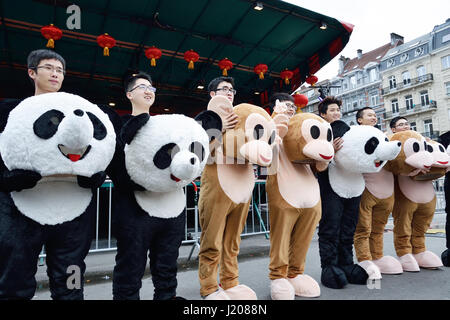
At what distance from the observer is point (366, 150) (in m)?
2.53

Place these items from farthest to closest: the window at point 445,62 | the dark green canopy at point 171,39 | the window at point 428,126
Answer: the window at point 428,126, the window at point 445,62, the dark green canopy at point 171,39

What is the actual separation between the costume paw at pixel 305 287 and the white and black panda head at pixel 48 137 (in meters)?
1.86

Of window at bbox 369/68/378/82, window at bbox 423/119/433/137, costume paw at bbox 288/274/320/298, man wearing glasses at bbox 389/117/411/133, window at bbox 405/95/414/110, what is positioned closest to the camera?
costume paw at bbox 288/274/320/298

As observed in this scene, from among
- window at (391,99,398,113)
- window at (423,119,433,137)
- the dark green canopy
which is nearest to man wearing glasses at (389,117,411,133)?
the dark green canopy

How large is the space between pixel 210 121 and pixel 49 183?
3.31 ft

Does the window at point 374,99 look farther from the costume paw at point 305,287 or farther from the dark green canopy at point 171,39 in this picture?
the costume paw at point 305,287

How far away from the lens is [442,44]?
71.3ft

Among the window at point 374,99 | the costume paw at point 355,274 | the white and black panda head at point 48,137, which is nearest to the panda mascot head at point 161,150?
the white and black panda head at point 48,137

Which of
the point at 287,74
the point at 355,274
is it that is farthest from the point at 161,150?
the point at 287,74

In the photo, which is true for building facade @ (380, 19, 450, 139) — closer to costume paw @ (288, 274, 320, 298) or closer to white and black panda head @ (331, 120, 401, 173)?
white and black panda head @ (331, 120, 401, 173)

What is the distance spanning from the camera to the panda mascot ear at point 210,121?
197 cm

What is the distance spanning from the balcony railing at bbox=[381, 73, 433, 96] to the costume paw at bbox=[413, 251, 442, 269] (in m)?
24.3

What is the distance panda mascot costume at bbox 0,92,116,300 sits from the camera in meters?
1.39

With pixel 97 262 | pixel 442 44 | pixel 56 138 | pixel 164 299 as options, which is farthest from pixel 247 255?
pixel 442 44
